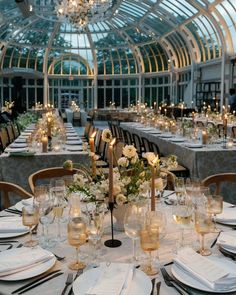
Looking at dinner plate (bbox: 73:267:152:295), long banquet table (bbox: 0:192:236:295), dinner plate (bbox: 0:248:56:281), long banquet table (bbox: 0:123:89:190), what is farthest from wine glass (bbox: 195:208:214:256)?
long banquet table (bbox: 0:123:89:190)

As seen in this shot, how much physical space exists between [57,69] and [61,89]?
159cm

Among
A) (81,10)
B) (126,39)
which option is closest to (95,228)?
(81,10)

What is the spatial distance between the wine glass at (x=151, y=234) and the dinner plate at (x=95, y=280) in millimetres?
104

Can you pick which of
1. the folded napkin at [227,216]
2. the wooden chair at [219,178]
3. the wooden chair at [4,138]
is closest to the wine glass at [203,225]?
the folded napkin at [227,216]

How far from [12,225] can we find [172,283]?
1208 millimetres

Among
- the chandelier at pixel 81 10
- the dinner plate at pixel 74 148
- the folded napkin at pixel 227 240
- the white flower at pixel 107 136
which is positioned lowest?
the folded napkin at pixel 227 240

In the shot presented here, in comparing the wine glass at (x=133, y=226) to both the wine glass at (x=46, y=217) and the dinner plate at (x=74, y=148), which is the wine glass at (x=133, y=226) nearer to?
the wine glass at (x=46, y=217)

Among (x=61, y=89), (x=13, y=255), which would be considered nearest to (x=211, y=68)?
(x=61, y=89)

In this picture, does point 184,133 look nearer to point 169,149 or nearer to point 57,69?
point 169,149

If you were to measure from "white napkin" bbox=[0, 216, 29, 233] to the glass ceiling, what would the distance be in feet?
58.8

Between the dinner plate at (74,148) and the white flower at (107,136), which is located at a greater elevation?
the white flower at (107,136)

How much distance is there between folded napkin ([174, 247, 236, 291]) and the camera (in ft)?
5.98

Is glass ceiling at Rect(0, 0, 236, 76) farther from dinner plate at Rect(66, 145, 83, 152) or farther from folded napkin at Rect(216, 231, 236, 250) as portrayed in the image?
folded napkin at Rect(216, 231, 236, 250)

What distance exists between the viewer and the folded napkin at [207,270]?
1821 mm
